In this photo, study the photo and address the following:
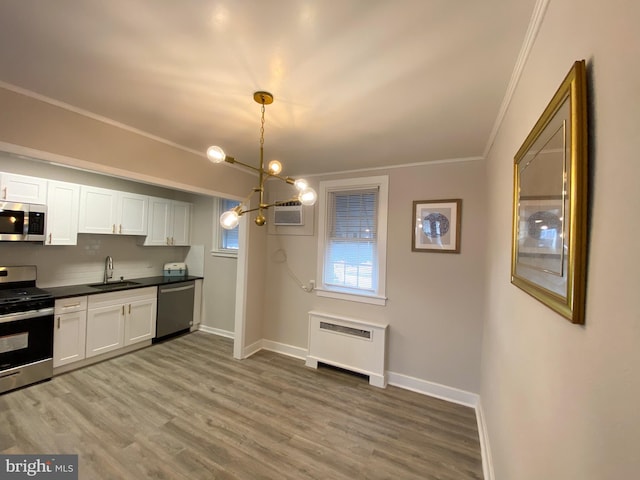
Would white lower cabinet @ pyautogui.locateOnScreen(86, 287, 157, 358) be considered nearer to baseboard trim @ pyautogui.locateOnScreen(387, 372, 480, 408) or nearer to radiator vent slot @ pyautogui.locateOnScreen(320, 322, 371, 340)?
radiator vent slot @ pyautogui.locateOnScreen(320, 322, 371, 340)

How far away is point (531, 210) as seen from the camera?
3.39 feet

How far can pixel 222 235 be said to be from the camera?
4.40m

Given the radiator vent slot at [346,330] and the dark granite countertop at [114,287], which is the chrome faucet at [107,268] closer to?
the dark granite countertop at [114,287]

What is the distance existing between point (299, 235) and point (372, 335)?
1.59 m

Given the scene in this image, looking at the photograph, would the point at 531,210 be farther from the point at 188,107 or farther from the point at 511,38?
the point at 188,107

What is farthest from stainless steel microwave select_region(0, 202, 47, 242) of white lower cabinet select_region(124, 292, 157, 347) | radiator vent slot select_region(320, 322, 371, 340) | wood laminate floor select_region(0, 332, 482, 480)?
radiator vent slot select_region(320, 322, 371, 340)

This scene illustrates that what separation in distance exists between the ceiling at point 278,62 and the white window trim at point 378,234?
2.97 feet

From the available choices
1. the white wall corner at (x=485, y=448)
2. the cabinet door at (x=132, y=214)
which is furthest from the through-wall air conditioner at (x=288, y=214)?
the white wall corner at (x=485, y=448)

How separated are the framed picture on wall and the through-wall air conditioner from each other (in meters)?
1.49

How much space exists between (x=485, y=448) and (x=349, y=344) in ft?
4.89

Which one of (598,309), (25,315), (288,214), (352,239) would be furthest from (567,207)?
(25,315)

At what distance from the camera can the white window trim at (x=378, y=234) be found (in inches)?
121

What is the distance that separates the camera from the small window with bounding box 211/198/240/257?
171 inches

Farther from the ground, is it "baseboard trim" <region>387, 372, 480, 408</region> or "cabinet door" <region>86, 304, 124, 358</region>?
"cabinet door" <region>86, 304, 124, 358</region>
